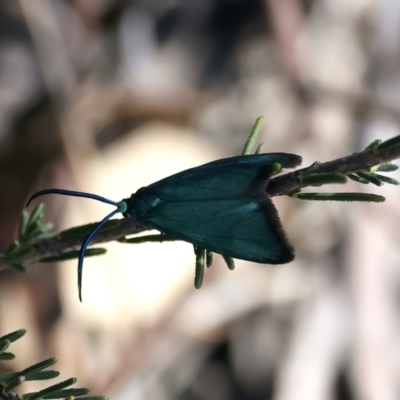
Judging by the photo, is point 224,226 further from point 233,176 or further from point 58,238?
point 58,238

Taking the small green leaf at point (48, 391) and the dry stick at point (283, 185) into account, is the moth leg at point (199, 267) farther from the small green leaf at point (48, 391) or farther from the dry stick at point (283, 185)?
the small green leaf at point (48, 391)

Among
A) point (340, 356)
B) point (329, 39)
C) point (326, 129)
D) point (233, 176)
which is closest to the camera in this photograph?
point (233, 176)

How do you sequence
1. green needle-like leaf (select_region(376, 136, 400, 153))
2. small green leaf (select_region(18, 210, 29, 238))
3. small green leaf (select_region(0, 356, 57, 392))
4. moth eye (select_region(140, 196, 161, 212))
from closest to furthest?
1. green needle-like leaf (select_region(376, 136, 400, 153))
2. small green leaf (select_region(0, 356, 57, 392))
3. moth eye (select_region(140, 196, 161, 212))
4. small green leaf (select_region(18, 210, 29, 238))

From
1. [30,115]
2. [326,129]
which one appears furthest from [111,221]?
[326,129]

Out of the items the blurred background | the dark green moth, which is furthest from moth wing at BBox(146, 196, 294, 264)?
the blurred background

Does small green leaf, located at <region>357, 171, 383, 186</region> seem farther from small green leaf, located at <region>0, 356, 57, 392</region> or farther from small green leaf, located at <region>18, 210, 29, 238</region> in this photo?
small green leaf, located at <region>18, 210, 29, 238</region>

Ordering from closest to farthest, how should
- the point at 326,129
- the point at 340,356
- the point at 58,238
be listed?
the point at 58,238 < the point at 340,356 < the point at 326,129
